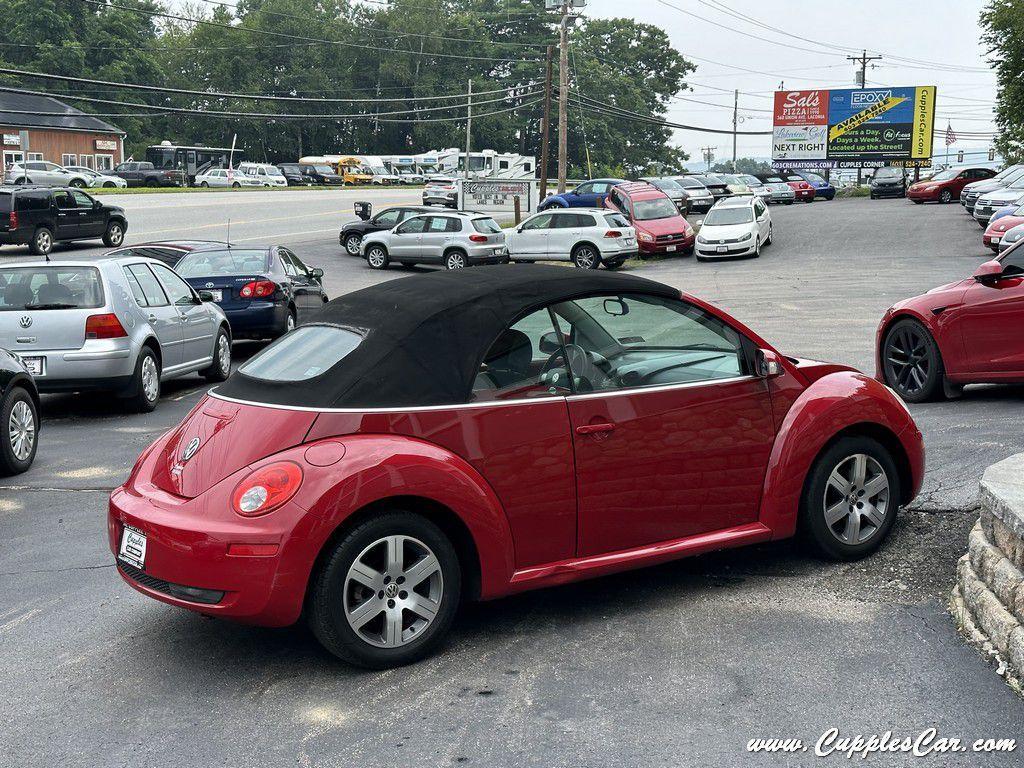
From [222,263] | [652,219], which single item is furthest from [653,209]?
[222,263]

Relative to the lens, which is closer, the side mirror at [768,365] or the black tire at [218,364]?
→ the side mirror at [768,365]

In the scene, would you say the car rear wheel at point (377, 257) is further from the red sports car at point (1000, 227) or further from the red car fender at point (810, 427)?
the red car fender at point (810, 427)

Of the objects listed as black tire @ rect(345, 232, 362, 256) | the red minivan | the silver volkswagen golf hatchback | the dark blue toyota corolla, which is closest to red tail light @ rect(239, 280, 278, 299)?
the dark blue toyota corolla

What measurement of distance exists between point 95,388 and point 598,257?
21460mm

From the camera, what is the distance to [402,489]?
4359 mm

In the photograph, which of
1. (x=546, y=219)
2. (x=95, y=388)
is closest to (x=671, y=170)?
(x=546, y=219)

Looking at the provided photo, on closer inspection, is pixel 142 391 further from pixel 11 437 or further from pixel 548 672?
pixel 548 672

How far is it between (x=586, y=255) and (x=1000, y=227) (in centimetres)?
1071

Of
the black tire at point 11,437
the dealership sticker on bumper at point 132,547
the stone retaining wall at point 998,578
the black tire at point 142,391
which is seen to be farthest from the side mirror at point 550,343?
the black tire at point 142,391

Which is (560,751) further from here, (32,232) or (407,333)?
(32,232)

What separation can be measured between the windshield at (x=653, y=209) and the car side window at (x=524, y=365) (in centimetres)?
2990

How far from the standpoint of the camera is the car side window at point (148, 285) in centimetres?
1198

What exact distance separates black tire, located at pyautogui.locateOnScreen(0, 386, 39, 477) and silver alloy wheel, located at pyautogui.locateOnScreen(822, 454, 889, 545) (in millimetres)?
6091

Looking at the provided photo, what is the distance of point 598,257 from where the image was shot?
1231 inches
